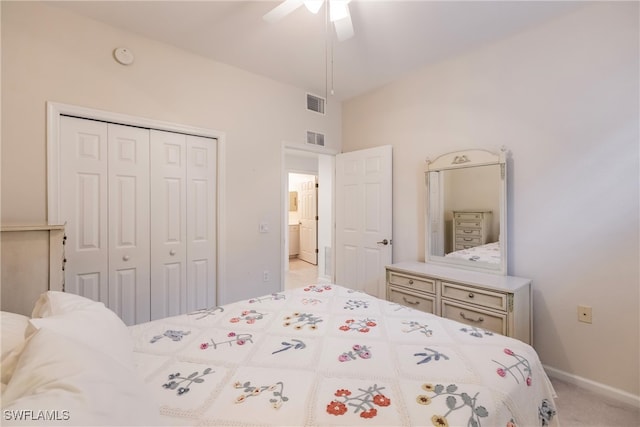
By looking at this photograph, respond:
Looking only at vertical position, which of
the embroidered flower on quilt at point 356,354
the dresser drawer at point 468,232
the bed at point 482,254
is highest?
the dresser drawer at point 468,232

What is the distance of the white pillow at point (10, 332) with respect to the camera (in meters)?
0.92

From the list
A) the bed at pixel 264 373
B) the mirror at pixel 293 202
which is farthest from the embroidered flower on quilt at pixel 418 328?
the mirror at pixel 293 202

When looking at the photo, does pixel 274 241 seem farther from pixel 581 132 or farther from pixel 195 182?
pixel 581 132

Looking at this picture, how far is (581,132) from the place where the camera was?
2074mm

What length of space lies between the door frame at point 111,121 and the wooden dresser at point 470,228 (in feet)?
7.50

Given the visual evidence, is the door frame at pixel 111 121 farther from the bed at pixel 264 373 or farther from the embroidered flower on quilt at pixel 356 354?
the embroidered flower on quilt at pixel 356 354

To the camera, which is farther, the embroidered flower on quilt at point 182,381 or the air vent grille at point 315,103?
the air vent grille at point 315,103

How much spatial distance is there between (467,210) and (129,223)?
3.01m

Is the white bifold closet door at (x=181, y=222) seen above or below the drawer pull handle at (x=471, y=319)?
above

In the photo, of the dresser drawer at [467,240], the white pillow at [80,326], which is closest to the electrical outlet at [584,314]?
the dresser drawer at [467,240]

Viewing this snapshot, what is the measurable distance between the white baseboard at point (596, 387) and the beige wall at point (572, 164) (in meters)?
0.02

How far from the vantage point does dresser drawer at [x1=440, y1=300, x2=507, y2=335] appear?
2.09 metres

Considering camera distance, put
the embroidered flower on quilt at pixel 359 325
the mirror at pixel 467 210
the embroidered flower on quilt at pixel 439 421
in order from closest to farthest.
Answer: the embroidered flower on quilt at pixel 439 421
the embroidered flower on quilt at pixel 359 325
the mirror at pixel 467 210

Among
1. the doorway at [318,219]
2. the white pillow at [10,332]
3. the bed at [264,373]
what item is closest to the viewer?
the bed at [264,373]
